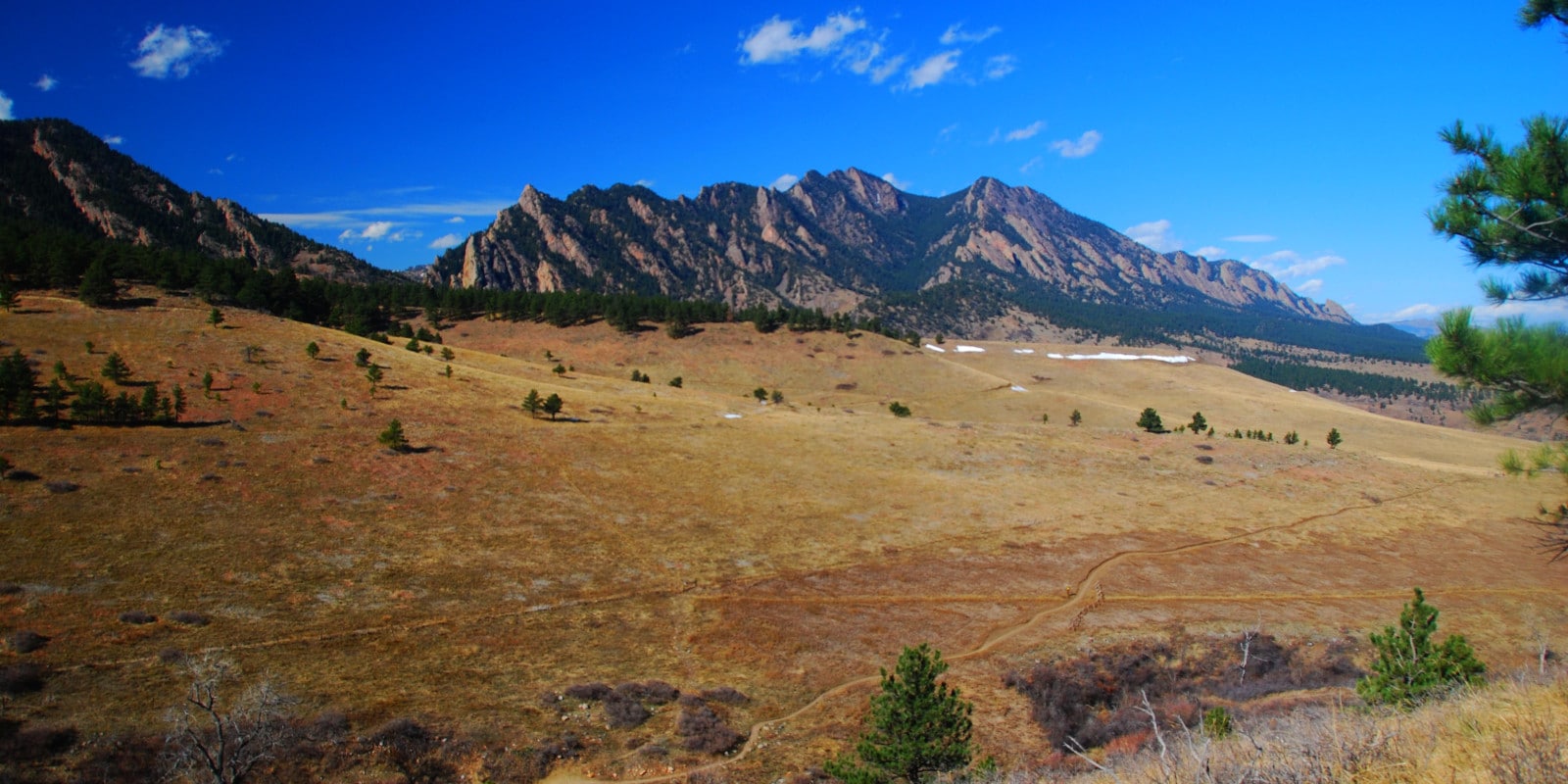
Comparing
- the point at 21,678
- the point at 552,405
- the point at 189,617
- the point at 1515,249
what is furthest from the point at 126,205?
the point at 1515,249

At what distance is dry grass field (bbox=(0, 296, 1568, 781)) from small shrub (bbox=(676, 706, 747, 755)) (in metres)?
0.55

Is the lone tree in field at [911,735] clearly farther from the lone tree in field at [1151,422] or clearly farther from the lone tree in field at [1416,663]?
the lone tree in field at [1151,422]

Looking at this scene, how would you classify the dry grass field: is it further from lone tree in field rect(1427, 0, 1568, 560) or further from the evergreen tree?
lone tree in field rect(1427, 0, 1568, 560)

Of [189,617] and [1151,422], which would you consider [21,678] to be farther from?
[1151,422]

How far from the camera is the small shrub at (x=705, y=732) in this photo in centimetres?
1734

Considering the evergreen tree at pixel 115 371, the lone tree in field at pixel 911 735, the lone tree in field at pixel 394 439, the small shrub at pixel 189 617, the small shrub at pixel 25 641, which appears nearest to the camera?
the lone tree in field at pixel 911 735

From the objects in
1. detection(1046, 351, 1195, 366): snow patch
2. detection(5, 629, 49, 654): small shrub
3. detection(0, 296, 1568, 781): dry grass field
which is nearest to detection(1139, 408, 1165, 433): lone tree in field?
detection(0, 296, 1568, 781): dry grass field

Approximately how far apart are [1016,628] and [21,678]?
2954 cm

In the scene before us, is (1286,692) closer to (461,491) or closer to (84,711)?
(84,711)

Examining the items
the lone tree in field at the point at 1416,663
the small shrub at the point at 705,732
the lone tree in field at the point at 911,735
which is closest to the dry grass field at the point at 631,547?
the small shrub at the point at 705,732

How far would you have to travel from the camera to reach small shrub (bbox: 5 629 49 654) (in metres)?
17.5

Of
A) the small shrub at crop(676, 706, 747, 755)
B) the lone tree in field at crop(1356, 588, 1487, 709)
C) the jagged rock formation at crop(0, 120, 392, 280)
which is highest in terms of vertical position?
the jagged rock formation at crop(0, 120, 392, 280)

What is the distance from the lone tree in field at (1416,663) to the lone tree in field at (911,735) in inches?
371

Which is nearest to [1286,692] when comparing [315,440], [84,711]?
[84,711]
